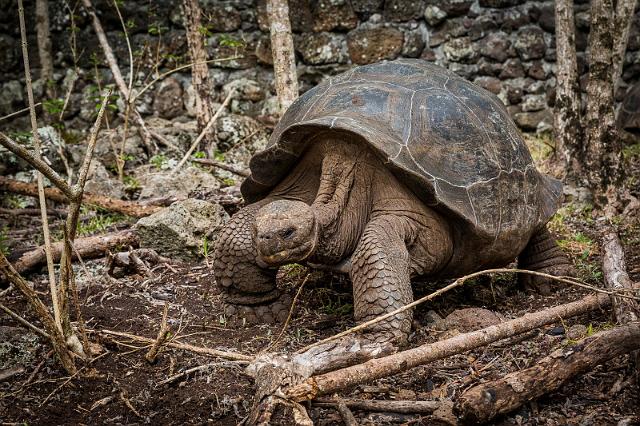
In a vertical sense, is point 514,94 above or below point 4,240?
above

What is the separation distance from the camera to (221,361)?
10.1 ft

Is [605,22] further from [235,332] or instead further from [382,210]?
[235,332]

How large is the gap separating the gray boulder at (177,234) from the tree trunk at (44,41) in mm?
4176

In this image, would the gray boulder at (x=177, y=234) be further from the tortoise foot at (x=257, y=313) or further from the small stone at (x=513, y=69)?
the small stone at (x=513, y=69)

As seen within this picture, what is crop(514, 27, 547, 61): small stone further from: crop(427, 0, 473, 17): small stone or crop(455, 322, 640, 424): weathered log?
crop(455, 322, 640, 424): weathered log

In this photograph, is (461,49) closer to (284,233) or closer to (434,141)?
(434,141)

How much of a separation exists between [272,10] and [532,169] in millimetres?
3384

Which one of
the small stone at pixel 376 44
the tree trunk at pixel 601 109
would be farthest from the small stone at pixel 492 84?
the tree trunk at pixel 601 109

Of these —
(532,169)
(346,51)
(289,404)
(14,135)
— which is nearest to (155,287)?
(289,404)

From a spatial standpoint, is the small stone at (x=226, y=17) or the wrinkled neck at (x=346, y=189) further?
the small stone at (x=226, y=17)

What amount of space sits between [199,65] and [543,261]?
449 centimetres

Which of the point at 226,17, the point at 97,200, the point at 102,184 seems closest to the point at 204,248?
the point at 97,200

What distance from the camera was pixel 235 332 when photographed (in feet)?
11.7

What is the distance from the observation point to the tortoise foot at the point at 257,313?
12.2 feet
